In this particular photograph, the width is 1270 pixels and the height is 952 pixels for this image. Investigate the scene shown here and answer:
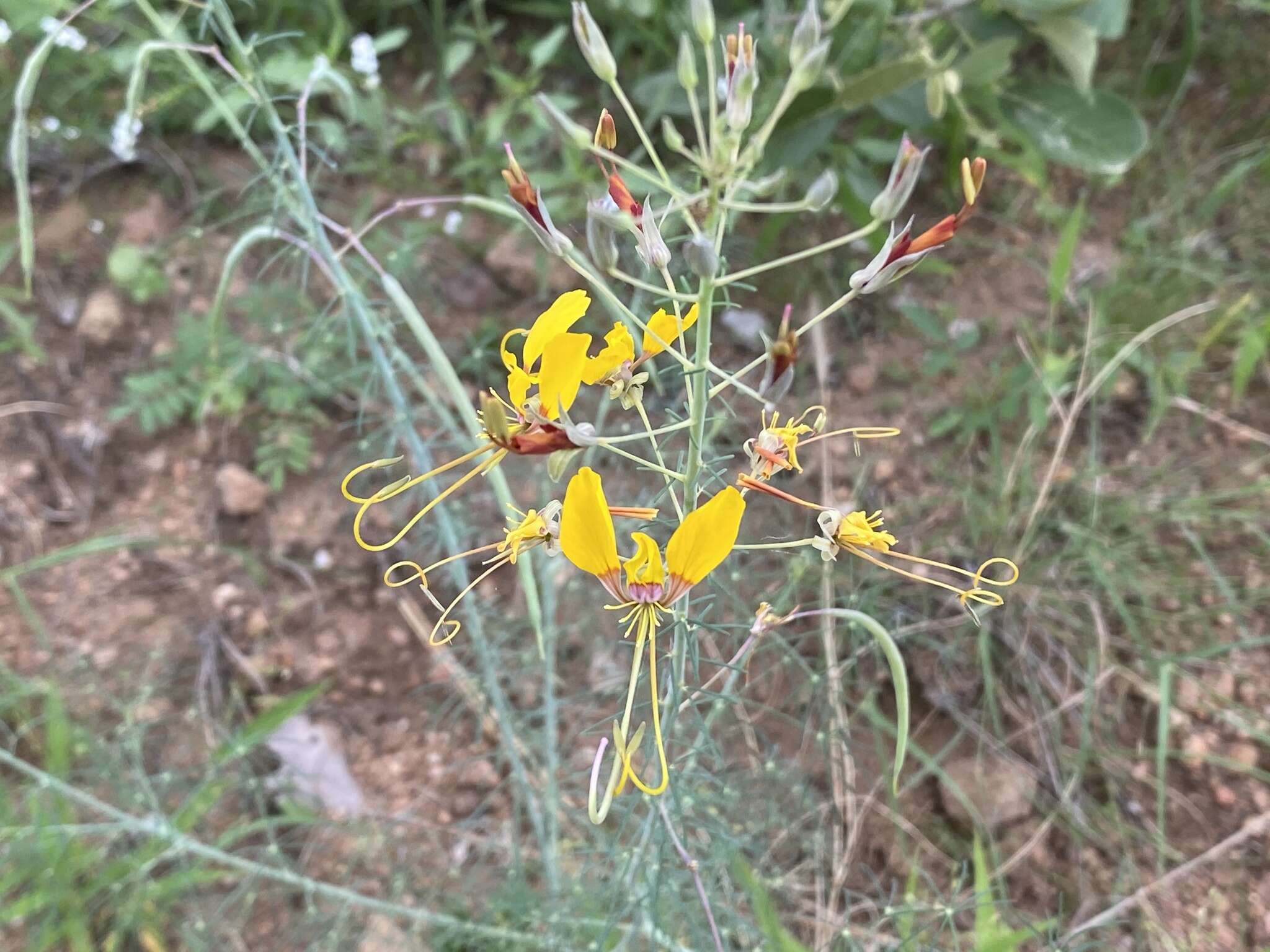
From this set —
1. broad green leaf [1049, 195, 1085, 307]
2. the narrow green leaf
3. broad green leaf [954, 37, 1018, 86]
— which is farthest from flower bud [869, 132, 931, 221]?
broad green leaf [1049, 195, 1085, 307]

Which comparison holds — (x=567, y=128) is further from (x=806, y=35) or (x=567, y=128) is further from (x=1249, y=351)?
(x=1249, y=351)

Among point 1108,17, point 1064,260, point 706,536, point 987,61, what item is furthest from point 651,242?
point 1108,17

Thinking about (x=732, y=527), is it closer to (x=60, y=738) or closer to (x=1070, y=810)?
(x=1070, y=810)

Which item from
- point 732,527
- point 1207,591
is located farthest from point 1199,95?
point 732,527

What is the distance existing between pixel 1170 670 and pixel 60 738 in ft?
8.68

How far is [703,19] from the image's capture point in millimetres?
871

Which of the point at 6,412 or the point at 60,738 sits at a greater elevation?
Result: the point at 6,412

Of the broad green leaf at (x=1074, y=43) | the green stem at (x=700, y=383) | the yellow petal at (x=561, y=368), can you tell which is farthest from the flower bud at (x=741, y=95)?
the broad green leaf at (x=1074, y=43)

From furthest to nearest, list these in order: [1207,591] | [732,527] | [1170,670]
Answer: [1207,591] < [1170,670] < [732,527]

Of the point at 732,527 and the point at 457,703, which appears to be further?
the point at 457,703

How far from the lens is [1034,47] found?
2.72 metres

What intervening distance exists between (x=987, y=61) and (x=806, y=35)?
1.43m

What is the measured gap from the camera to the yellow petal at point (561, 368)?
34.3 inches

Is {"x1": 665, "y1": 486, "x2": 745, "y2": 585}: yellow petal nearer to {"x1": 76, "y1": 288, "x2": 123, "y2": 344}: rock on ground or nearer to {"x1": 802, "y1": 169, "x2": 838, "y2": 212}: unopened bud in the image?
{"x1": 802, "y1": 169, "x2": 838, "y2": 212}: unopened bud
